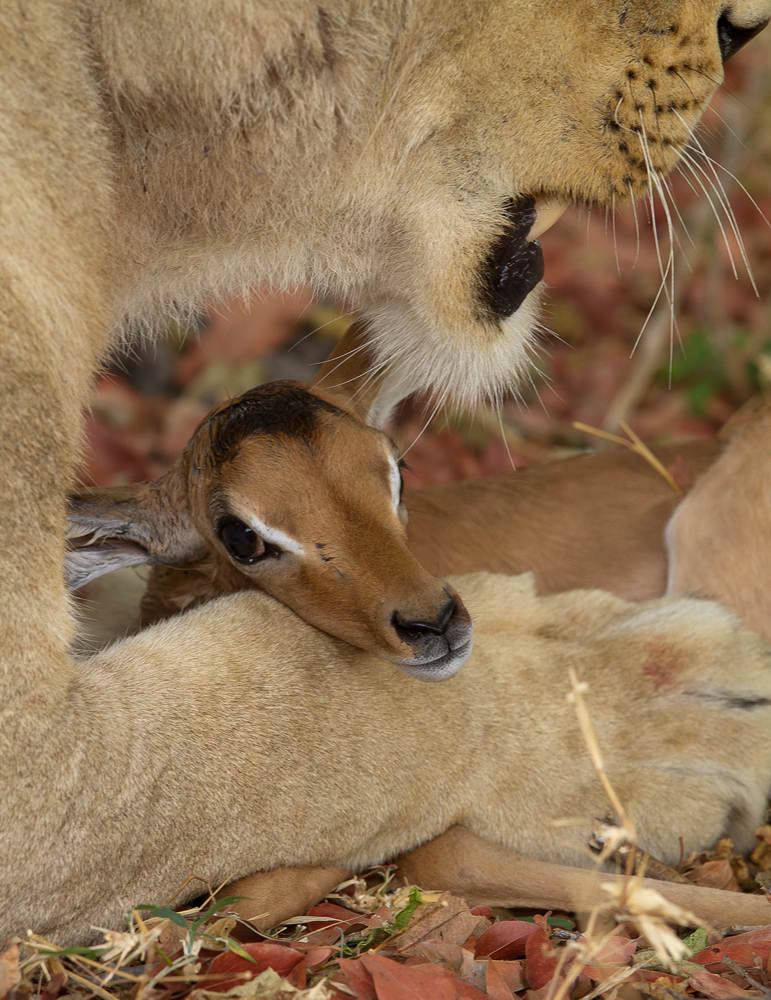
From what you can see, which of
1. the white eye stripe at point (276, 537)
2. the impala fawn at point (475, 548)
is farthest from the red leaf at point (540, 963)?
the white eye stripe at point (276, 537)

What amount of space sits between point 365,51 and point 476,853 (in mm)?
2394

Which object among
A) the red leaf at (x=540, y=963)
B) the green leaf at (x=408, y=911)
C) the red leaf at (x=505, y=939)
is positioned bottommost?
the red leaf at (x=505, y=939)

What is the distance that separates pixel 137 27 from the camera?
9.04 feet

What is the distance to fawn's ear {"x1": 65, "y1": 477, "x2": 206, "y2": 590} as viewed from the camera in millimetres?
3715

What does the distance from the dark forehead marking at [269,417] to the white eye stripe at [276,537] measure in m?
0.26

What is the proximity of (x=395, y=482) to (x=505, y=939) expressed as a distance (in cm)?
142

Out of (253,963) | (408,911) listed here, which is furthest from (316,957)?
(408,911)

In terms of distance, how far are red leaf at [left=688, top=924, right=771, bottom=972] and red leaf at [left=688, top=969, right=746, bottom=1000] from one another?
12 cm

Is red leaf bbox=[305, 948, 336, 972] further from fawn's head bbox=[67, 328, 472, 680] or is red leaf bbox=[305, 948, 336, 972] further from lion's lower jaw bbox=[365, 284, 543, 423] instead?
lion's lower jaw bbox=[365, 284, 543, 423]

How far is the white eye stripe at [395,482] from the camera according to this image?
3637mm

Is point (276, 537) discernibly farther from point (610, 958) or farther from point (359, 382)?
point (610, 958)

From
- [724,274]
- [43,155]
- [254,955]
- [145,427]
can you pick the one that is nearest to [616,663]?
[254,955]

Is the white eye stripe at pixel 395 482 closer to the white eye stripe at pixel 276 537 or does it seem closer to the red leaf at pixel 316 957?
the white eye stripe at pixel 276 537

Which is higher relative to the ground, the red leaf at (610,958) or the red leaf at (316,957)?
the red leaf at (610,958)
